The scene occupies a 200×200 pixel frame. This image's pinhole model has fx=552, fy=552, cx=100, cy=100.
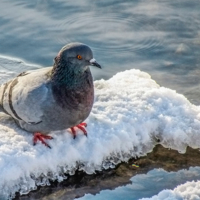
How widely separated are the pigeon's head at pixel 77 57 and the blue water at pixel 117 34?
6.54ft

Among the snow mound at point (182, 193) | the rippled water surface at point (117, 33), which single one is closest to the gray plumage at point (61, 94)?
the snow mound at point (182, 193)

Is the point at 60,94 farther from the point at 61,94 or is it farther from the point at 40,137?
the point at 40,137

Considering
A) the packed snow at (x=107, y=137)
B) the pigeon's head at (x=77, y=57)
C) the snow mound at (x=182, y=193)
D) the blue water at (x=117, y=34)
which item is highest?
the blue water at (x=117, y=34)

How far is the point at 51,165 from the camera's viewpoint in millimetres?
5051

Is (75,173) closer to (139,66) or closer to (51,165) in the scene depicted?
(51,165)

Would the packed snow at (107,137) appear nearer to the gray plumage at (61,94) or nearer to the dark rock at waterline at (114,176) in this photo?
the dark rock at waterline at (114,176)

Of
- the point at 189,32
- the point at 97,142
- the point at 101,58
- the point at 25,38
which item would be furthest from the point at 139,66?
the point at 97,142

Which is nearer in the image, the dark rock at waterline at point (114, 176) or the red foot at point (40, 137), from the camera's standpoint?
the dark rock at waterline at point (114, 176)

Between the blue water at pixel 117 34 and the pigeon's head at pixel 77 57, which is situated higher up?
the blue water at pixel 117 34

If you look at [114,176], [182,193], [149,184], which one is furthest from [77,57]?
[182,193]

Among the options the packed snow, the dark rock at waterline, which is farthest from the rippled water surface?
the dark rock at waterline

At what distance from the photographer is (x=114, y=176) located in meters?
5.18

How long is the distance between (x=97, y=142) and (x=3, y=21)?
3553 millimetres

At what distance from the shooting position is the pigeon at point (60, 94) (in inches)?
197
